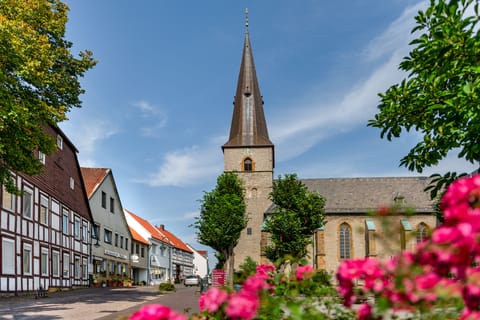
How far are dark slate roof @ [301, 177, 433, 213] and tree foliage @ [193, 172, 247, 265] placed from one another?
11939 mm

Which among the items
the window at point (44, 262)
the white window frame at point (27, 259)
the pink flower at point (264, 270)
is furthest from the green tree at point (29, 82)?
the pink flower at point (264, 270)

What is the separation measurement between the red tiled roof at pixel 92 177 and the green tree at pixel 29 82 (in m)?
21.8

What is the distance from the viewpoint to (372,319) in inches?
105

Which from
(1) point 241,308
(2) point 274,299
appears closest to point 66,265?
(2) point 274,299

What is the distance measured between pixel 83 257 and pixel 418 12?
110ft

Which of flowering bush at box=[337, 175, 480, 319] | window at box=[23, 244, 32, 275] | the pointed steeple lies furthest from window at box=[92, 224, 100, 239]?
flowering bush at box=[337, 175, 480, 319]

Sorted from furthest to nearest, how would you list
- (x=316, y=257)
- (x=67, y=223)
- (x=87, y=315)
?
1. (x=316, y=257)
2. (x=67, y=223)
3. (x=87, y=315)

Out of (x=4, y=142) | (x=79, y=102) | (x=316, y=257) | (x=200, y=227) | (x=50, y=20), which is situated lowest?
(x=316, y=257)

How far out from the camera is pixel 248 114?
50.2 m

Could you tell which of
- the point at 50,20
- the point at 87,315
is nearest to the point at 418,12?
the point at 87,315

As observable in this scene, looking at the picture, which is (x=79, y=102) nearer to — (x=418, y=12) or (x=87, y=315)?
(x=87, y=315)

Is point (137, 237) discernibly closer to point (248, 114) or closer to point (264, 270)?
point (248, 114)

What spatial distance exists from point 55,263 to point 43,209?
12.0 ft

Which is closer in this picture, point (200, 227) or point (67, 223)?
point (67, 223)
